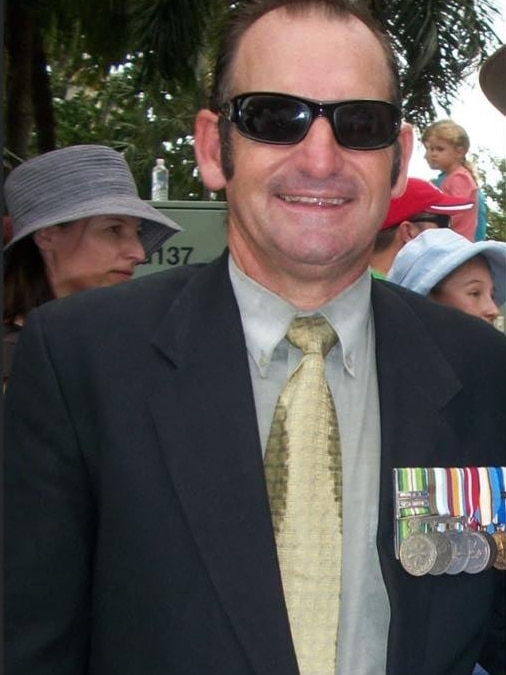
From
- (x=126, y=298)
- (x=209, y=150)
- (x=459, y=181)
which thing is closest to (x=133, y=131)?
(x=459, y=181)

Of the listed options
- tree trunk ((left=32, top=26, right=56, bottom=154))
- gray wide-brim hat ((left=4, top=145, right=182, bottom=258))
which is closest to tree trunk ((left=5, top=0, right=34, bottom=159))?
tree trunk ((left=32, top=26, right=56, bottom=154))

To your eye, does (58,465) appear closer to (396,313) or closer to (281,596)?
(281,596)

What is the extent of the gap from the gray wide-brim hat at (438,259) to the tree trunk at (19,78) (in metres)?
4.14

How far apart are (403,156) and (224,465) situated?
0.62m

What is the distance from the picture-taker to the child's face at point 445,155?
6.11 m

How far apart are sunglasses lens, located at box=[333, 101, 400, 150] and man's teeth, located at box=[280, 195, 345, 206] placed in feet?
0.27

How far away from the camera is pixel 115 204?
3295 mm

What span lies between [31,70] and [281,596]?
22.9ft

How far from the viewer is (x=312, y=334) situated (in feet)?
5.48

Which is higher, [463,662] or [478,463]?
[478,463]

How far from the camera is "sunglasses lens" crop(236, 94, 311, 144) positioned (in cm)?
164

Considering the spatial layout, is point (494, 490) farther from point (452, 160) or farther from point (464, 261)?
point (452, 160)

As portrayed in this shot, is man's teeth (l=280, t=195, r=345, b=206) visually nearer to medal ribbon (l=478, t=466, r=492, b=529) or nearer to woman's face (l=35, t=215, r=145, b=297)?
medal ribbon (l=478, t=466, r=492, b=529)

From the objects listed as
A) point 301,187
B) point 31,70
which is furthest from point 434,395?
point 31,70
